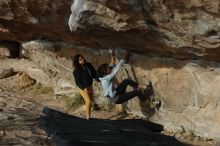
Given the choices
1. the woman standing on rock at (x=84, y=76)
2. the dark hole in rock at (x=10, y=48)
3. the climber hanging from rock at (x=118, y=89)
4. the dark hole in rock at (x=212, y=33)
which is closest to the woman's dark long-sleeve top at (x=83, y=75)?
the woman standing on rock at (x=84, y=76)

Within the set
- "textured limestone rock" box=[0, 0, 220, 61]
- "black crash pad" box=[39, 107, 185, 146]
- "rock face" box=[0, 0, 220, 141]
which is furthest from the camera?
"black crash pad" box=[39, 107, 185, 146]

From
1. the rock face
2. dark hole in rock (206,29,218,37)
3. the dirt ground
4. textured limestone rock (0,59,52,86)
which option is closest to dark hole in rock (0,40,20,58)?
textured limestone rock (0,59,52,86)

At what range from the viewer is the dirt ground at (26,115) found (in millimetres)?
8938

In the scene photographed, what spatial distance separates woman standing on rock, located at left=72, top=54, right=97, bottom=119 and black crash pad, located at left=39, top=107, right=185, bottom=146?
854mm

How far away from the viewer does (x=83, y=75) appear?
33.6 ft

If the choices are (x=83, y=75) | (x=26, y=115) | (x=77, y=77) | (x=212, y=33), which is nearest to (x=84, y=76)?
(x=83, y=75)

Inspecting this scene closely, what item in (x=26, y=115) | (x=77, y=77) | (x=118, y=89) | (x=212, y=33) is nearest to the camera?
(x=212, y=33)

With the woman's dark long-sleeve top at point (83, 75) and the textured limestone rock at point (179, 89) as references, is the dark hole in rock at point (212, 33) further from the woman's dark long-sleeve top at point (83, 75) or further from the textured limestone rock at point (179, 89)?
the woman's dark long-sleeve top at point (83, 75)

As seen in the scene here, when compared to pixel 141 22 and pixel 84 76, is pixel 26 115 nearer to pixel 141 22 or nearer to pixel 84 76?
pixel 84 76

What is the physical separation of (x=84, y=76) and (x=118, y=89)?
75 centimetres

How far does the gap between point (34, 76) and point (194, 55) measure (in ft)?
19.0

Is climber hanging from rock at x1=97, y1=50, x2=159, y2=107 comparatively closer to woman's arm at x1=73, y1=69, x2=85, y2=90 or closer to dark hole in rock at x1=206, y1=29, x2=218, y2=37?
woman's arm at x1=73, y1=69, x2=85, y2=90

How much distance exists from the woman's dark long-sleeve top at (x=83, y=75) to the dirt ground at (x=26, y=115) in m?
0.95

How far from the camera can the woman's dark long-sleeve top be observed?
1020cm
